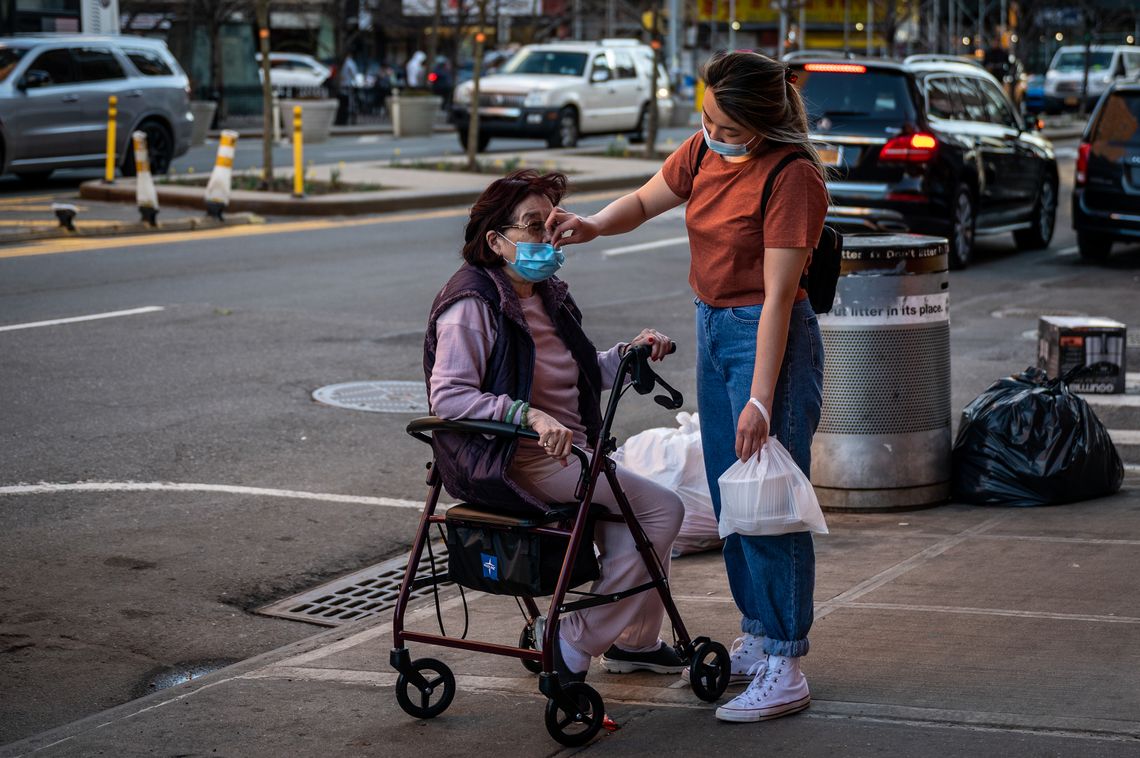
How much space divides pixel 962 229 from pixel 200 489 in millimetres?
9730

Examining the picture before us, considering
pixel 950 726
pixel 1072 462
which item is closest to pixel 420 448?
pixel 1072 462

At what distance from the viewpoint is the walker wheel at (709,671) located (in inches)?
171

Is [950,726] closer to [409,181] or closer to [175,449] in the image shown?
[175,449]

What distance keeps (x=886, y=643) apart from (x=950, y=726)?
74cm

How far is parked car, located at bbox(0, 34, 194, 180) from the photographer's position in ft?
66.5

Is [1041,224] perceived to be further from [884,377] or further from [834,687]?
[834,687]

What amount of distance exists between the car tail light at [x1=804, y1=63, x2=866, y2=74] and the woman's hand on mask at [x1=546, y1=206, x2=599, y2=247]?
10740mm

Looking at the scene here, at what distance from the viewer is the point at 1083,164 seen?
1557cm

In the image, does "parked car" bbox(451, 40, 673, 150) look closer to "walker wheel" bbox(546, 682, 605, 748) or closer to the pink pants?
the pink pants

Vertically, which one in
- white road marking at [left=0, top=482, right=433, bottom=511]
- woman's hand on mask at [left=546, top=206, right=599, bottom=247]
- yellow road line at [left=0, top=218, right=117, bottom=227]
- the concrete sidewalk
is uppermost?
woman's hand on mask at [left=546, top=206, right=599, bottom=247]

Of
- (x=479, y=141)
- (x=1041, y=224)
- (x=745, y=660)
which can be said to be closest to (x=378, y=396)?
(x=745, y=660)

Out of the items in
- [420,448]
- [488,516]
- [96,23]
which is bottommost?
[420,448]

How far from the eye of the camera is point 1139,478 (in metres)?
7.29

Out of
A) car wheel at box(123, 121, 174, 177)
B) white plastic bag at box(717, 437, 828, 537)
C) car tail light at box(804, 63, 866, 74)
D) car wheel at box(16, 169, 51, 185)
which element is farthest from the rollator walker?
car wheel at box(16, 169, 51, 185)
